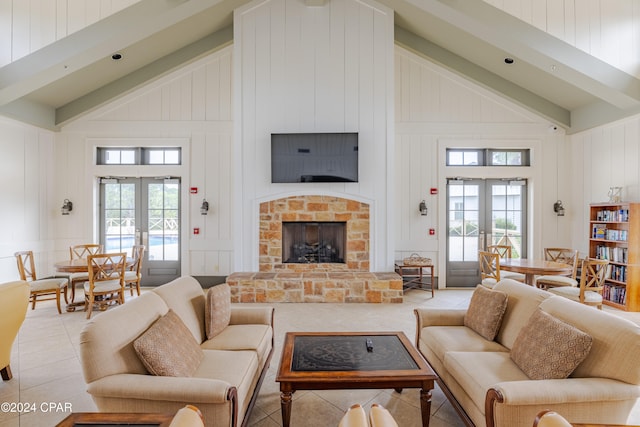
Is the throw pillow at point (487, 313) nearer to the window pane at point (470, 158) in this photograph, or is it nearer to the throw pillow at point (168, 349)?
the throw pillow at point (168, 349)

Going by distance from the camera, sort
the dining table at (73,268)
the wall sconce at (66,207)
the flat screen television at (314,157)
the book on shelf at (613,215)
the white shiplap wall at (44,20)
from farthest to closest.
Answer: the wall sconce at (66,207) → the flat screen television at (314,157) → the book on shelf at (613,215) → the dining table at (73,268) → the white shiplap wall at (44,20)

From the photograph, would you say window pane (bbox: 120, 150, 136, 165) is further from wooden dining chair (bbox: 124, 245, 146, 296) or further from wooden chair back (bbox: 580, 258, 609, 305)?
wooden chair back (bbox: 580, 258, 609, 305)

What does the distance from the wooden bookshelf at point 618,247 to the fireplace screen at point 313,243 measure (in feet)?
13.7

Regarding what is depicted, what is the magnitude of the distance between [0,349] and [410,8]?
6.54m

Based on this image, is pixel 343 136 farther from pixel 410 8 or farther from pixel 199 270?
pixel 199 270

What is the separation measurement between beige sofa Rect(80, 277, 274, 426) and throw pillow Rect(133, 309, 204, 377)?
6 centimetres

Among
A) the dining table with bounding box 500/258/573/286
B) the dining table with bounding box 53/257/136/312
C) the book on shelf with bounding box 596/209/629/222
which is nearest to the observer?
the dining table with bounding box 500/258/573/286

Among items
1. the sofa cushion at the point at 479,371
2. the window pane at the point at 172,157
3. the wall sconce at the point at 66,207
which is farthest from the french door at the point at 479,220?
the wall sconce at the point at 66,207

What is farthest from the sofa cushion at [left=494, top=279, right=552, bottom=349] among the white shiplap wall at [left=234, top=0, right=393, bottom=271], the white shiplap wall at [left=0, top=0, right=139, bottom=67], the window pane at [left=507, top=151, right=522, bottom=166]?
the white shiplap wall at [left=0, top=0, right=139, bottom=67]

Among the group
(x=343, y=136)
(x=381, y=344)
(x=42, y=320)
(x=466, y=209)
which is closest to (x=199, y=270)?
(x=42, y=320)

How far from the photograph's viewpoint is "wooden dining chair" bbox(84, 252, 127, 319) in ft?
14.7

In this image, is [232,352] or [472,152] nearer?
[232,352]

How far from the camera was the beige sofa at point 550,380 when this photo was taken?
5.42 feet

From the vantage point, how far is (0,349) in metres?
2.67
